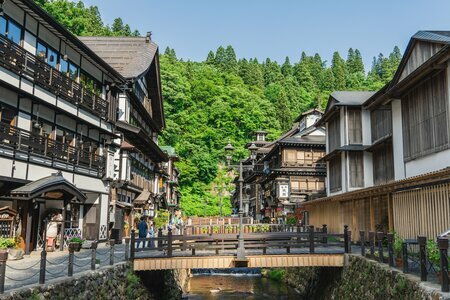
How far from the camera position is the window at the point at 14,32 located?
1833 cm

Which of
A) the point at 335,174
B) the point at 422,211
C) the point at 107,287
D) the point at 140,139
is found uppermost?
the point at 140,139

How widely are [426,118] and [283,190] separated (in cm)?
3036

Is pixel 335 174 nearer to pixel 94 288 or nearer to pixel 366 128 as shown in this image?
pixel 366 128

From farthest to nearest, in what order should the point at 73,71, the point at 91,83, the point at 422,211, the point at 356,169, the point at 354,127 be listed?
the point at 354,127
the point at 356,169
the point at 91,83
the point at 73,71
the point at 422,211

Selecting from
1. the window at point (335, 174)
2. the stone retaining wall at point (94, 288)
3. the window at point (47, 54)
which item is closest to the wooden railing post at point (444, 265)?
the stone retaining wall at point (94, 288)

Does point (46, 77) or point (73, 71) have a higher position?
point (73, 71)

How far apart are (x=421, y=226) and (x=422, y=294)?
668cm

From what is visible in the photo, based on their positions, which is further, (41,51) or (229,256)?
(41,51)

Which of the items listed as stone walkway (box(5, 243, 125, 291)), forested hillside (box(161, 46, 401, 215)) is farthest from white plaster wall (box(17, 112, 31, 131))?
forested hillside (box(161, 46, 401, 215))

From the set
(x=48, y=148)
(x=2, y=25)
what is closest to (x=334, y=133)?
(x=48, y=148)

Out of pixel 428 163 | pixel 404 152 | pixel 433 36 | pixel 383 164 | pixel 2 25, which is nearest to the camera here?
pixel 2 25

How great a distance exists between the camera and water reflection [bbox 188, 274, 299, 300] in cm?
2595

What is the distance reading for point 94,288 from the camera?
43.7ft

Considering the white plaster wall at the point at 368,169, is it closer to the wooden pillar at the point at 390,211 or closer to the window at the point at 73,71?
the wooden pillar at the point at 390,211
